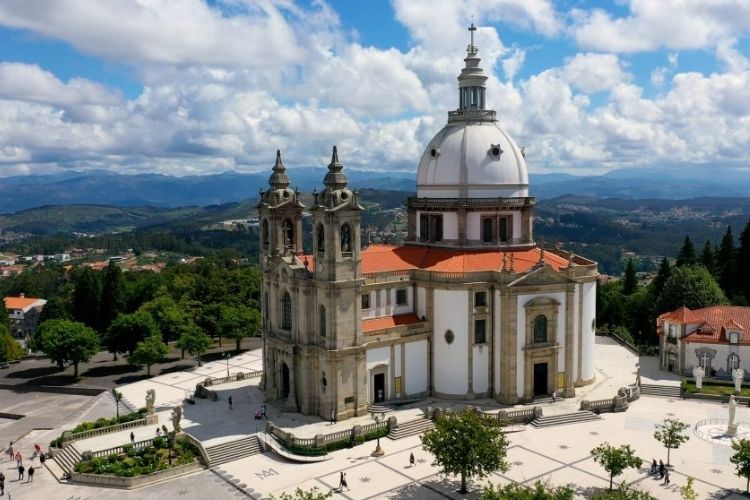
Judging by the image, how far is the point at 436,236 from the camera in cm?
5481

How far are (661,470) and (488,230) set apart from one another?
77.3ft

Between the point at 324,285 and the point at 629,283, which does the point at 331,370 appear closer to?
the point at 324,285

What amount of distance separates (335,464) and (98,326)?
4912 cm

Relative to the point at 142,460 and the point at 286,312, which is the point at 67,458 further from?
the point at 286,312

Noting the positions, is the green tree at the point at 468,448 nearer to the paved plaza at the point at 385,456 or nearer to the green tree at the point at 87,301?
the paved plaza at the point at 385,456

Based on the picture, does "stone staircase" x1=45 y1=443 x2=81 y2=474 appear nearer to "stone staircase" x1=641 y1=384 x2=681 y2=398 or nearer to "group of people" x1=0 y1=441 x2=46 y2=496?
"group of people" x1=0 y1=441 x2=46 y2=496

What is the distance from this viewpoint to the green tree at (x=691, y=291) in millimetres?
62375

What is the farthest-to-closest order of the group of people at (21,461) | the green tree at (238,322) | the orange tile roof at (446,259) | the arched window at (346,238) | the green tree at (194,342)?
1. the green tree at (238,322)
2. the green tree at (194,342)
3. the orange tile roof at (446,259)
4. the arched window at (346,238)
5. the group of people at (21,461)

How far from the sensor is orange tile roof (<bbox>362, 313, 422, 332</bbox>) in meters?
47.3

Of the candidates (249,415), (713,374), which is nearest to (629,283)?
(713,374)

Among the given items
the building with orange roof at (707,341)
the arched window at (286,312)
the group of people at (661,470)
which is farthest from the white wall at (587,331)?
the arched window at (286,312)

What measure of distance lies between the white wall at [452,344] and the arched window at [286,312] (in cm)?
1090

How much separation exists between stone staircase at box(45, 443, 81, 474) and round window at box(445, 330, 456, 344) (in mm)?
25916

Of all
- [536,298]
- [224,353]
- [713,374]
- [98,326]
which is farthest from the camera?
[98,326]
